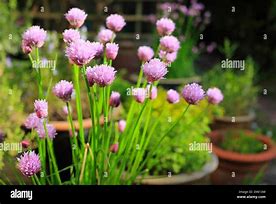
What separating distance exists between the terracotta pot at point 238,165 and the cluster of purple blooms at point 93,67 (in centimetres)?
106

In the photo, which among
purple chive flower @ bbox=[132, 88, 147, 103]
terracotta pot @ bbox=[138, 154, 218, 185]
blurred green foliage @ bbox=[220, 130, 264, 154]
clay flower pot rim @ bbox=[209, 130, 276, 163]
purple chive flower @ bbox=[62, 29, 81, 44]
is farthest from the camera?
blurred green foliage @ bbox=[220, 130, 264, 154]

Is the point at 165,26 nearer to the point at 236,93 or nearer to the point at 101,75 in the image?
the point at 101,75

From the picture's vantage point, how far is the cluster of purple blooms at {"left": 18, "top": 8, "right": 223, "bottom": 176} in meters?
0.99

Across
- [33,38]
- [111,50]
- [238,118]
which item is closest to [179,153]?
[111,50]

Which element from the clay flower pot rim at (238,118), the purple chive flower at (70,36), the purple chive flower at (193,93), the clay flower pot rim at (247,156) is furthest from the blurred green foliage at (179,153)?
the clay flower pot rim at (238,118)

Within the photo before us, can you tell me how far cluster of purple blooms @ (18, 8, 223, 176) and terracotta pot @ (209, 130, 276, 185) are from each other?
1.06 metres

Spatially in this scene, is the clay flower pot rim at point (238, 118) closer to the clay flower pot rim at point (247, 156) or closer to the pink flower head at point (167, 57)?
the clay flower pot rim at point (247, 156)

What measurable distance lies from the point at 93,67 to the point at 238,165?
1404 millimetres

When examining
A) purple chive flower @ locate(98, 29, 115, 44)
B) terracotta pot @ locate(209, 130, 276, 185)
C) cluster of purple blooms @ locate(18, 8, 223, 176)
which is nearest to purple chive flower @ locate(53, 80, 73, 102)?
cluster of purple blooms @ locate(18, 8, 223, 176)

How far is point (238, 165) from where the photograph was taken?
7.39 feet

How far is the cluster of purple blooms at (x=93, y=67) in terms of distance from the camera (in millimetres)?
990

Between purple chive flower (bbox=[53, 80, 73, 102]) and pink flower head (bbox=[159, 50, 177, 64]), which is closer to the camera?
purple chive flower (bbox=[53, 80, 73, 102])

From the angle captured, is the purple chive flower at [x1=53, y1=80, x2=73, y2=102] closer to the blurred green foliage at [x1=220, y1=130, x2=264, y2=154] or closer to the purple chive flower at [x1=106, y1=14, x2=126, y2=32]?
the purple chive flower at [x1=106, y1=14, x2=126, y2=32]
